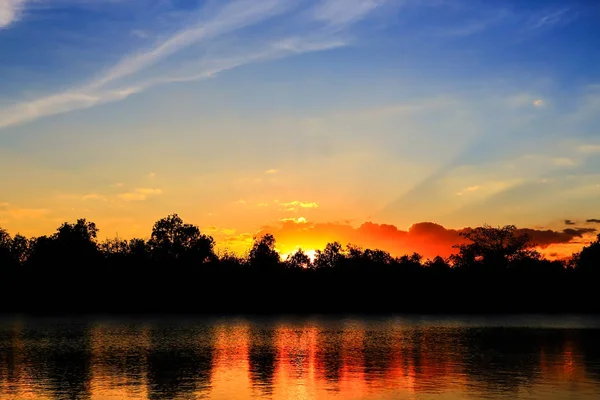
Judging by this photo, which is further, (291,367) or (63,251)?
(63,251)

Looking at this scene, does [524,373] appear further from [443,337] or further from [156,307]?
[156,307]

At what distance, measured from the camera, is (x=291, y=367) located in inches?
2228

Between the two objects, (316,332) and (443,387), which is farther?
(316,332)

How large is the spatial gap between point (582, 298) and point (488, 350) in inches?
5377

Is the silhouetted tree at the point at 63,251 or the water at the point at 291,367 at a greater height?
the silhouetted tree at the point at 63,251

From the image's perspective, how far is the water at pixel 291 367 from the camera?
141 feet

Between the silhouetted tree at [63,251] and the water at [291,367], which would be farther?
the silhouetted tree at [63,251]

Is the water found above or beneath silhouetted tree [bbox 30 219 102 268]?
beneath

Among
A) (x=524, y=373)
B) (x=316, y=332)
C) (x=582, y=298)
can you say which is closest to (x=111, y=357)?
(x=524, y=373)

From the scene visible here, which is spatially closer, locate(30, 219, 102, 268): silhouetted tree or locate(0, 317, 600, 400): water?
locate(0, 317, 600, 400): water

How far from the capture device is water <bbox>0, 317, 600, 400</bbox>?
4303 cm

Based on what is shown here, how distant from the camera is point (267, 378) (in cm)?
4981

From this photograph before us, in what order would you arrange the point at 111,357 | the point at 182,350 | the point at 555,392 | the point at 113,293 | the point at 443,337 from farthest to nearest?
the point at 113,293
the point at 443,337
the point at 182,350
the point at 111,357
the point at 555,392

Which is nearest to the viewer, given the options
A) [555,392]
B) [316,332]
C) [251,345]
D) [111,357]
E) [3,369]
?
[555,392]
